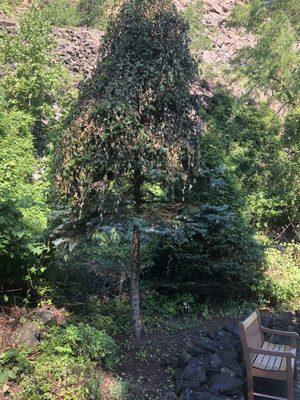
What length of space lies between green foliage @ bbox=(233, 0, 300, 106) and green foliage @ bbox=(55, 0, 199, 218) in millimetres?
10482

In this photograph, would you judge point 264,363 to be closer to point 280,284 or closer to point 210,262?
point 210,262

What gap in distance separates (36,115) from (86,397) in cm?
902

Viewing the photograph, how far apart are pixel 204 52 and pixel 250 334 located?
21690mm

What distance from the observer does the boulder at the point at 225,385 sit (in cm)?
423

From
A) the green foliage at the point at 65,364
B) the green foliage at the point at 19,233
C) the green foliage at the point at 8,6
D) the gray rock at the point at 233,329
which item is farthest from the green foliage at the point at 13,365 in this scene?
the green foliage at the point at 8,6

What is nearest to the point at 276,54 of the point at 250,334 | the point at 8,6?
the point at 250,334

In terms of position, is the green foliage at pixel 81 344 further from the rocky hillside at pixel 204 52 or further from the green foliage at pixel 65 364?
the rocky hillside at pixel 204 52

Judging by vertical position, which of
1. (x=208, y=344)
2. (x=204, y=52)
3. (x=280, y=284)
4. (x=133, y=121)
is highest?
(x=204, y=52)

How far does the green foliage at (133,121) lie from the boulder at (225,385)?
192cm

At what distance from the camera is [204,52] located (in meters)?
24.2

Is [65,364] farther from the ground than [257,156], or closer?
farther from the ground

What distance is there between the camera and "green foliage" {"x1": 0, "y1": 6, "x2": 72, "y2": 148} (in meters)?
11.3

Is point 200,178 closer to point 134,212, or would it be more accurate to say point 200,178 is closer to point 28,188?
point 134,212

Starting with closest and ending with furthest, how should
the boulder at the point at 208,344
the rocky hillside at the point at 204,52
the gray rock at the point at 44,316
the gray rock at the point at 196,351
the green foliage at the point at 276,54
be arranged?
1. the gray rock at the point at 44,316
2. the gray rock at the point at 196,351
3. the boulder at the point at 208,344
4. the green foliage at the point at 276,54
5. the rocky hillside at the point at 204,52
